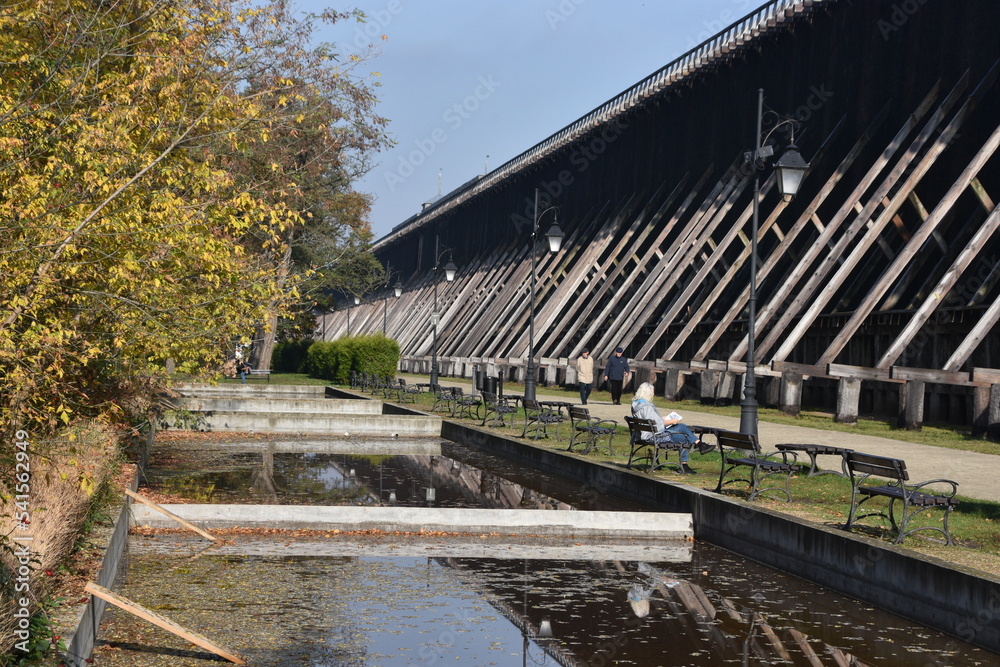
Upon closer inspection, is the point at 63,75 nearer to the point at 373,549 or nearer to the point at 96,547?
the point at 96,547

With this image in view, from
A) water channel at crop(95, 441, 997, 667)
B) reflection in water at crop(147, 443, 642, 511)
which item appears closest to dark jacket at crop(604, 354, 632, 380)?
reflection in water at crop(147, 443, 642, 511)

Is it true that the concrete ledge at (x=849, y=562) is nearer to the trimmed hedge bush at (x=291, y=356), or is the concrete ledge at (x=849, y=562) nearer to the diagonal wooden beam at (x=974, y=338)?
the diagonal wooden beam at (x=974, y=338)

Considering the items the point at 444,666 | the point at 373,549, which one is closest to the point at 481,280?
the point at 373,549

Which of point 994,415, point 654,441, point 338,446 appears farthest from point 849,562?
point 338,446

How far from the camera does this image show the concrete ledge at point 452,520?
36.7ft

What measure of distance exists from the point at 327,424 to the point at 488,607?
15.7 metres

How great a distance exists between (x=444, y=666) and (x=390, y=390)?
27470 mm

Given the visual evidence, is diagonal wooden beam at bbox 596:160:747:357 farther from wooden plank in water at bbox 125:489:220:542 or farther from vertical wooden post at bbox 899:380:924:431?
wooden plank in water at bbox 125:489:220:542

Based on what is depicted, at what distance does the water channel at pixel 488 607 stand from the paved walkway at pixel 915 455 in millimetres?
3932

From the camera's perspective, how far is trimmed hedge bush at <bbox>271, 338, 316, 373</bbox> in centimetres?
5934

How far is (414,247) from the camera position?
80750mm

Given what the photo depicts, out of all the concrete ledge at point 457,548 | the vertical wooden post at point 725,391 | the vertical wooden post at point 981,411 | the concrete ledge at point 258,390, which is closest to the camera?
the concrete ledge at point 457,548

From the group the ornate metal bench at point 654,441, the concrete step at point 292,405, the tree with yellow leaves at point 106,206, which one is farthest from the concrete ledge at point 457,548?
the concrete step at point 292,405

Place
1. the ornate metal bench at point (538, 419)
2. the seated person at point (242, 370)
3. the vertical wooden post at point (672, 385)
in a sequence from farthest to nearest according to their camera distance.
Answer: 1. the seated person at point (242, 370)
2. the vertical wooden post at point (672, 385)
3. the ornate metal bench at point (538, 419)
